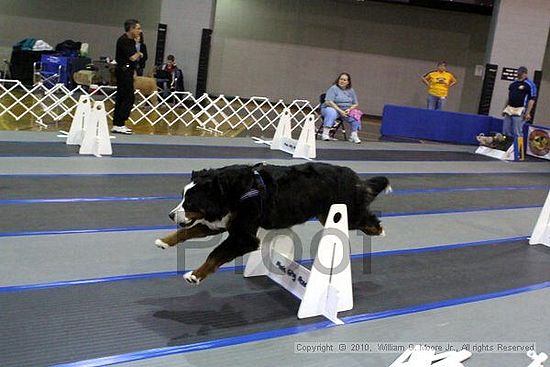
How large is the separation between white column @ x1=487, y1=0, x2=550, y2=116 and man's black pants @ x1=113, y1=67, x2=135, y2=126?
10.5 metres

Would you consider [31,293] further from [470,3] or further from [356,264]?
[470,3]

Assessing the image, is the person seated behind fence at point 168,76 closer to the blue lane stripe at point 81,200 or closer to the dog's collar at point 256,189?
the blue lane stripe at point 81,200

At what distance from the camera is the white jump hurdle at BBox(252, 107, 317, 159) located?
917cm

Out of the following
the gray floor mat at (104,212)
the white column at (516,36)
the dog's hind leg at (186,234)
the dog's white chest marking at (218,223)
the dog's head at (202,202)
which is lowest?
the gray floor mat at (104,212)

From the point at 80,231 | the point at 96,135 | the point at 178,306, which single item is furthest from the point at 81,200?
the point at 178,306

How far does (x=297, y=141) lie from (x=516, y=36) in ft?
31.1

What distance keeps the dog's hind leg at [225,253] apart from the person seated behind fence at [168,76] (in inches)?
493

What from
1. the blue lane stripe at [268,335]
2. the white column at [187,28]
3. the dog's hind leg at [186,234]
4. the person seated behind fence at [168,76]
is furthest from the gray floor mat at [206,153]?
the white column at [187,28]

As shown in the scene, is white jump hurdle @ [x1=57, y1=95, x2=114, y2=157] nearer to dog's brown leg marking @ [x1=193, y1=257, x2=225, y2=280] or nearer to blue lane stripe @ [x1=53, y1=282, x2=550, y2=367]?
dog's brown leg marking @ [x1=193, y1=257, x2=225, y2=280]

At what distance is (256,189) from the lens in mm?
3346

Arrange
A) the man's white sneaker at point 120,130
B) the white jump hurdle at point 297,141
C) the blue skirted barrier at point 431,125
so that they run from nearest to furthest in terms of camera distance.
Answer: the white jump hurdle at point 297,141, the man's white sneaker at point 120,130, the blue skirted barrier at point 431,125

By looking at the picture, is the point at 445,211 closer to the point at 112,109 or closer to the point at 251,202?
the point at 251,202

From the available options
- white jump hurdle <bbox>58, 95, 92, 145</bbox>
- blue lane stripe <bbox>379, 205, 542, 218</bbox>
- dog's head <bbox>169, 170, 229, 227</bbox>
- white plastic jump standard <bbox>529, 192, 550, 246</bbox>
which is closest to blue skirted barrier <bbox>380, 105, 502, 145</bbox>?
blue lane stripe <bbox>379, 205, 542, 218</bbox>

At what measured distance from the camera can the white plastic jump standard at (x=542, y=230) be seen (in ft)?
18.6
